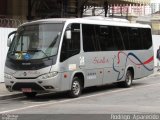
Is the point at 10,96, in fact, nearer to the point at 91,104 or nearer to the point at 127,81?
the point at 91,104

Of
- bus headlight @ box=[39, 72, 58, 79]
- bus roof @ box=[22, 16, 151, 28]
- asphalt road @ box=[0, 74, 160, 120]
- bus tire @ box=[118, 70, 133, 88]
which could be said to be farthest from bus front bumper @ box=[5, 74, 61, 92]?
bus tire @ box=[118, 70, 133, 88]

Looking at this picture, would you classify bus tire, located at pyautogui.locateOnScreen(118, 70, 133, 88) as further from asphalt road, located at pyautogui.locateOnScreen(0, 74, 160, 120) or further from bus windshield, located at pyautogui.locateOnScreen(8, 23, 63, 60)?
bus windshield, located at pyautogui.locateOnScreen(8, 23, 63, 60)

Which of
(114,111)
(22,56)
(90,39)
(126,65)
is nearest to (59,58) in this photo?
(22,56)

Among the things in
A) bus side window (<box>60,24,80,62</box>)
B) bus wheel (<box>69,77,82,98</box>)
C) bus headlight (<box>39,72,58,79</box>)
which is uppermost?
bus side window (<box>60,24,80,62</box>)

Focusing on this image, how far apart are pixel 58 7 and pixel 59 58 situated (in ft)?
51.7

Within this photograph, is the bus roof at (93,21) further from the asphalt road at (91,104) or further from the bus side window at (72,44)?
the asphalt road at (91,104)

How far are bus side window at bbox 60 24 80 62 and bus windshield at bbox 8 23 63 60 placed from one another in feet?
1.05

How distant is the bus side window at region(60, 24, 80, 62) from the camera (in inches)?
622

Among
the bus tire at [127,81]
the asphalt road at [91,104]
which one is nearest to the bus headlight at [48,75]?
Result: the asphalt road at [91,104]

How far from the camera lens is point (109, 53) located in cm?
1902

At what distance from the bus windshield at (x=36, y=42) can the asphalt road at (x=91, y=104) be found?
1.57 m

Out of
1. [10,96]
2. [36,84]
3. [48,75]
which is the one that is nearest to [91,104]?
[48,75]

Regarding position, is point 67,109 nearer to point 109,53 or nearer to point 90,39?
point 90,39

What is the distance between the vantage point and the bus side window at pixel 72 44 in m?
15.8
